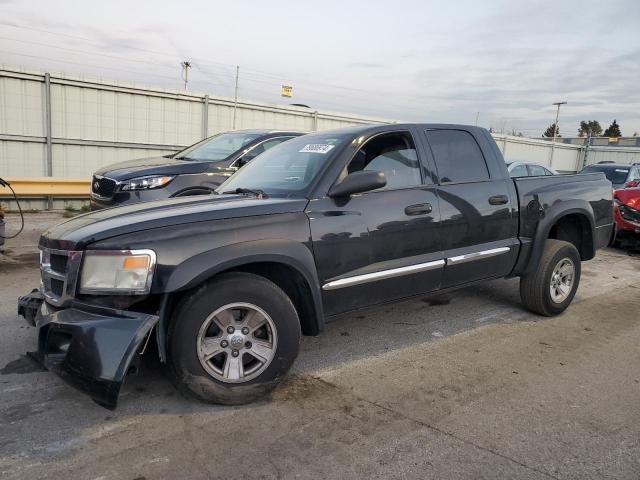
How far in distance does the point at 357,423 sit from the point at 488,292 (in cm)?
360

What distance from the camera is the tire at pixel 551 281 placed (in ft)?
16.7

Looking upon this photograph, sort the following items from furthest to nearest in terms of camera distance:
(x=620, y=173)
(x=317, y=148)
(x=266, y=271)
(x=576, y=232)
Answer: (x=620, y=173) < (x=576, y=232) < (x=317, y=148) < (x=266, y=271)

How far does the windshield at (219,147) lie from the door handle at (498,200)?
4326mm

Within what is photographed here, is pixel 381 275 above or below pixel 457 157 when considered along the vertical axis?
below

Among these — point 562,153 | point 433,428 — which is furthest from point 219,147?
point 562,153

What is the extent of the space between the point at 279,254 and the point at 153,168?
14.5ft

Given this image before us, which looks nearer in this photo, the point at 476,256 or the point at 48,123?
the point at 476,256

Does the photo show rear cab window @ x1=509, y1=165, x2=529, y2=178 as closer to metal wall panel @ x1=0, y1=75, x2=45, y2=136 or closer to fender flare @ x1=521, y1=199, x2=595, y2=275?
fender flare @ x1=521, y1=199, x2=595, y2=275

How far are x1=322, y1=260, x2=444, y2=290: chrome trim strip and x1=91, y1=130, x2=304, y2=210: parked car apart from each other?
3.50m

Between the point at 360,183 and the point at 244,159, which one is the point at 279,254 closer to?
the point at 360,183

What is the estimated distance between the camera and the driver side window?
406 centimetres

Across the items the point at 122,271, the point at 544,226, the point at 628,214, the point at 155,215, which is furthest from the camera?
the point at 628,214

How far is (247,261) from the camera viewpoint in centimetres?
320

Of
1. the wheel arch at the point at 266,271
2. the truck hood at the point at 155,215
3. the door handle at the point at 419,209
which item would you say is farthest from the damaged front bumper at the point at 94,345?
the door handle at the point at 419,209
